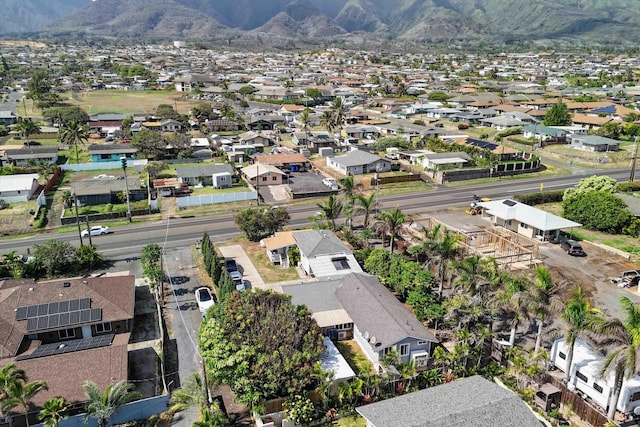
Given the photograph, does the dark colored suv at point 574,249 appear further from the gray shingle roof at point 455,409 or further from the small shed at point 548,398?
the gray shingle roof at point 455,409

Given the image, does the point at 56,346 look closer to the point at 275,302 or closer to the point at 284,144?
the point at 275,302

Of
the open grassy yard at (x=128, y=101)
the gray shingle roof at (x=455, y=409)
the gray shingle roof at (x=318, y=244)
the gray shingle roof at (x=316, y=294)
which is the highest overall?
the open grassy yard at (x=128, y=101)

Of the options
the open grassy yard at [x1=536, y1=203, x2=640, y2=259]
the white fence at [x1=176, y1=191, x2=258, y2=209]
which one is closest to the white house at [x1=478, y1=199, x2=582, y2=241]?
the open grassy yard at [x1=536, y1=203, x2=640, y2=259]

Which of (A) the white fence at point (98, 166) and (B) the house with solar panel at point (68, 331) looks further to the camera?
(A) the white fence at point (98, 166)

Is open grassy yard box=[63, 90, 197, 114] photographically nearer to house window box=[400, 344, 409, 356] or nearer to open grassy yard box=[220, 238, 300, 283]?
open grassy yard box=[220, 238, 300, 283]

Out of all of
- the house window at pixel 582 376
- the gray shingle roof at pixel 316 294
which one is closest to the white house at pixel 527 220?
the house window at pixel 582 376

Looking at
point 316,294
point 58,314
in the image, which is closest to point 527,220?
point 316,294

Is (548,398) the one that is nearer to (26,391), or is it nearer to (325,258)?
(325,258)
